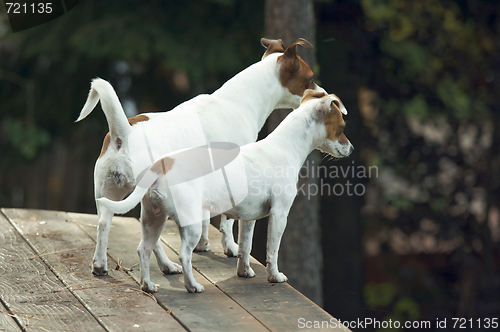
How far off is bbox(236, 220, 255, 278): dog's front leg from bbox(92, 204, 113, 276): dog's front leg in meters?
0.76

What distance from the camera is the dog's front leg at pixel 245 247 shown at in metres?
3.14

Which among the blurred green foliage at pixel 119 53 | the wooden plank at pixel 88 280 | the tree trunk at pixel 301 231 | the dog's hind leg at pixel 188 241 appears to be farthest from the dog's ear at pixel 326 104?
the blurred green foliage at pixel 119 53

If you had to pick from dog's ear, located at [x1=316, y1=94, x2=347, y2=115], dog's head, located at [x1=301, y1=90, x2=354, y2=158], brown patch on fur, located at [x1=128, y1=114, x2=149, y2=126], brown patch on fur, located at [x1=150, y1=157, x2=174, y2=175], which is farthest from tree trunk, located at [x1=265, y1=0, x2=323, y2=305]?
brown patch on fur, located at [x1=150, y1=157, x2=174, y2=175]

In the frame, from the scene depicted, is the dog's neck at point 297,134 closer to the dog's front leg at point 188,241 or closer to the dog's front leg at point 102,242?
the dog's front leg at point 188,241

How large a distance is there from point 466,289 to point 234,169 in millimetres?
4421

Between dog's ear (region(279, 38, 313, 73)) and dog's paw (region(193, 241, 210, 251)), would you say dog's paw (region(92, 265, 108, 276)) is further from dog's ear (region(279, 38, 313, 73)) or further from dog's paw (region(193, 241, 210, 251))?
dog's ear (region(279, 38, 313, 73))

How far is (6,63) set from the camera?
7238mm

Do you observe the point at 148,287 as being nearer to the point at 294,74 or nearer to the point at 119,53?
the point at 294,74

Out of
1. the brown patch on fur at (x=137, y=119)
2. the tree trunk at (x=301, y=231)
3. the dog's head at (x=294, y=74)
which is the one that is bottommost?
the tree trunk at (x=301, y=231)

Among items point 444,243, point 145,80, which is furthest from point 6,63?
point 444,243

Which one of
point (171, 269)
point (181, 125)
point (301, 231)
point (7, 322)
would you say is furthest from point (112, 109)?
point (301, 231)

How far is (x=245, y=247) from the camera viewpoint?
3150 millimetres

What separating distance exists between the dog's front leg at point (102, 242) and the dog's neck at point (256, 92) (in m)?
1.07

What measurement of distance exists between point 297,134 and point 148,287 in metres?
1.20
